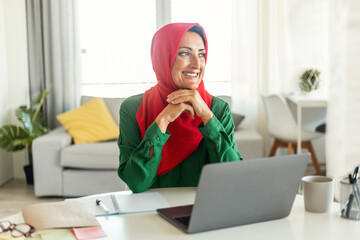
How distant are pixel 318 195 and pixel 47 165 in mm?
3019

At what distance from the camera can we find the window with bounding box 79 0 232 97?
4957 millimetres

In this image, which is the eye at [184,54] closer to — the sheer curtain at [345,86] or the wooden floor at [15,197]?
the sheer curtain at [345,86]

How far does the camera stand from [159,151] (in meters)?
1.82

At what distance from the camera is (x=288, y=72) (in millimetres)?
5027

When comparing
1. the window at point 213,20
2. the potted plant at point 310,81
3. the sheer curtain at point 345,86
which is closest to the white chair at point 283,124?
the potted plant at point 310,81

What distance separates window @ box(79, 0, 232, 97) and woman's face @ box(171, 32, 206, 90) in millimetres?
3081

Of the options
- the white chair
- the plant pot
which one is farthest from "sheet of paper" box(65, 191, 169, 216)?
the plant pot

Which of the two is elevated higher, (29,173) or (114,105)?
(114,105)

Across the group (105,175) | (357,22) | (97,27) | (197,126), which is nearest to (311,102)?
(357,22)

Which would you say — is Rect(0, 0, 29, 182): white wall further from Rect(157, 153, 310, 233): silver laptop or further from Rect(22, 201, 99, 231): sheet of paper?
Rect(157, 153, 310, 233): silver laptop

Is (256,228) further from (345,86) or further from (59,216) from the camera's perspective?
(345,86)

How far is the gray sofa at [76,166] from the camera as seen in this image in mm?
4156

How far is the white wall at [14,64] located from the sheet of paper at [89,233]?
3.64 metres

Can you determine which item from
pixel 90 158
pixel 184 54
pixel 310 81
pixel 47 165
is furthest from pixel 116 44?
pixel 184 54
